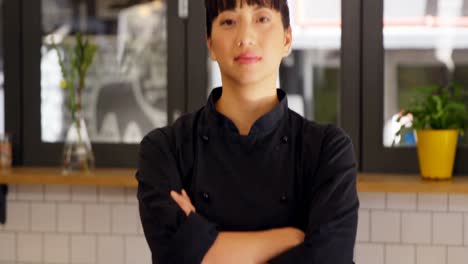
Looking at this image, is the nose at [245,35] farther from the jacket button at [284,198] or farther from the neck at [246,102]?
the jacket button at [284,198]

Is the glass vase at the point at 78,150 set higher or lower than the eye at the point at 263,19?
lower

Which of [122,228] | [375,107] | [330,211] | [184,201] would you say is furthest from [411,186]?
[184,201]

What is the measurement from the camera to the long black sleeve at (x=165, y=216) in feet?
5.47

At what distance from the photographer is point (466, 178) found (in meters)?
3.12

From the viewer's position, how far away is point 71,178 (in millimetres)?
3217

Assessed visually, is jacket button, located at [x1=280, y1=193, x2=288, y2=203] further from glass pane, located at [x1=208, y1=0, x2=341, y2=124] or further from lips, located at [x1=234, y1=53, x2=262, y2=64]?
glass pane, located at [x1=208, y1=0, x2=341, y2=124]

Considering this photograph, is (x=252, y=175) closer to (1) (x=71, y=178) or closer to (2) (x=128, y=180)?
(2) (x=128, y=180)

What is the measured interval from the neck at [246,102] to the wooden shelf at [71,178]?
4.94 feet

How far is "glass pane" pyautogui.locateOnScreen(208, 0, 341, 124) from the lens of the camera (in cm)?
329

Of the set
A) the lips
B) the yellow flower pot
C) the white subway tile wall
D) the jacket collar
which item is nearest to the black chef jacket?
the jacket collar

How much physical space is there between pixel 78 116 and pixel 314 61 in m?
0.99

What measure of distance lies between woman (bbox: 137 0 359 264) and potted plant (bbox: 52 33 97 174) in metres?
1.70

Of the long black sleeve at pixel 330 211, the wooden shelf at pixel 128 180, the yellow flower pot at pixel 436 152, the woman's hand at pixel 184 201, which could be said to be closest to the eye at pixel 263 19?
the long black sleeve at pixel 330 211

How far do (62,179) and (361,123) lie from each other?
47.1 inches
